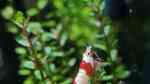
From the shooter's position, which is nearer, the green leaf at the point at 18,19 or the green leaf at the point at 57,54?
the green leaf at the point at 18,19

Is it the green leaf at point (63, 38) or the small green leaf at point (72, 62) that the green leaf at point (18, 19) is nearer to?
the green leaf at point (63, 38)

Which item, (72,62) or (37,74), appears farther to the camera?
(72,62)

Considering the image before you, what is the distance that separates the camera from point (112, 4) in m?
1.80

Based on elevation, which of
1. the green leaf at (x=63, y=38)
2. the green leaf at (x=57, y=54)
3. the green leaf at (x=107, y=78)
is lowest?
the green leaf at (x=107, y=78)

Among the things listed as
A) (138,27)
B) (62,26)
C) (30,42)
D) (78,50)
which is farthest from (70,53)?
(138,27)

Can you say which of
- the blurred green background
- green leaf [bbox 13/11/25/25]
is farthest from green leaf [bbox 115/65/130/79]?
green leaf [bbox 13/11/25/25]

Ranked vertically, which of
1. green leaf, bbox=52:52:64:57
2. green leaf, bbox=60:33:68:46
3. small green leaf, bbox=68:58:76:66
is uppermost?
green leaf, bbox=60:33:68:46

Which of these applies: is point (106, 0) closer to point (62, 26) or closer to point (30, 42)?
point (62, 26)

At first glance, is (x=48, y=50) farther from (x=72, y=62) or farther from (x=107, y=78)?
(x=107, y=78)

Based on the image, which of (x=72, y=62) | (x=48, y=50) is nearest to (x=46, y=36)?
(x=48, y=50)

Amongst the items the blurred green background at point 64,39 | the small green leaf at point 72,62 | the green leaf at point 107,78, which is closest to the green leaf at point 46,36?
the blurred green background at point 64,39

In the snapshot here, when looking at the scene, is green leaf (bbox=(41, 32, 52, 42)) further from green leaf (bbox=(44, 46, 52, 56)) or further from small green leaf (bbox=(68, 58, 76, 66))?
small green leaf (bbox=(68, 58, 76, 66))

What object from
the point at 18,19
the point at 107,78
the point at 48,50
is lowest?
the point at 107,78

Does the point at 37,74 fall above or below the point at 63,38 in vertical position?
below
